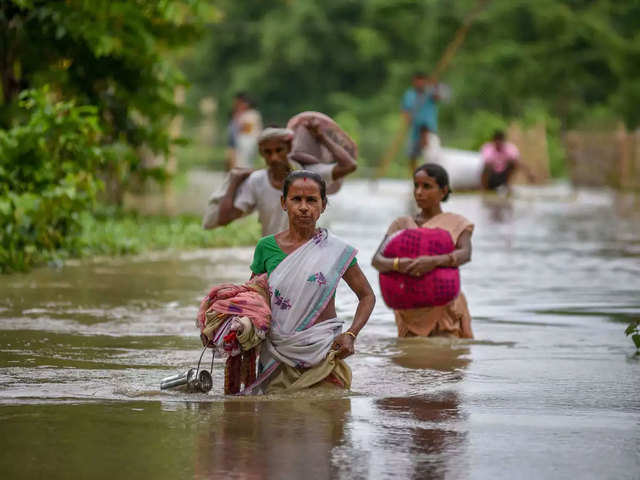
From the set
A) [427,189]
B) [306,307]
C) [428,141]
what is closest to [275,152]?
[427,189]

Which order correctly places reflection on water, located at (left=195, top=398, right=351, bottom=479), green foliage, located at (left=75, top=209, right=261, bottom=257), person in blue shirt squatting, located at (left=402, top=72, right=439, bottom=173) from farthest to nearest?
person in blue shirt squatting, located at (left=402, top=72, right=439, bottom=173) < green foliage, located at (left=75, top=209, right=261, bottom=257) < reflection on water, located at (left=195, top=398, right=351, bottom=479)

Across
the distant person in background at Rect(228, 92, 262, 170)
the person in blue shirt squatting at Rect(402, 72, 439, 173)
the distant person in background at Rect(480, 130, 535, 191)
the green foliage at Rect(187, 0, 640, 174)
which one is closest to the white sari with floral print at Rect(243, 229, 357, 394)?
A: the distant person in background at Rect(228, 92, 262, 170)

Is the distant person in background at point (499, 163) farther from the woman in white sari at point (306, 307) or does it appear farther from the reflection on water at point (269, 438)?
the reflection on water at point (269, 438)

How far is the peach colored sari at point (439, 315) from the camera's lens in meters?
9.27

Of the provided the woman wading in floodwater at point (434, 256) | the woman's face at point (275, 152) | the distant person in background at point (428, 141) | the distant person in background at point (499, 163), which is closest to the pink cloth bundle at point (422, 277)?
the woman wading in floodwater at point (434, 256)

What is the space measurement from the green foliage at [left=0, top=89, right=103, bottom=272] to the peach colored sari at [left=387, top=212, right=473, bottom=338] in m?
4.60

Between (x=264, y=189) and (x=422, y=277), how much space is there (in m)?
1.22

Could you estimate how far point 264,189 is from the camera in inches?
369

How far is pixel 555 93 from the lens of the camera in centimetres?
5112

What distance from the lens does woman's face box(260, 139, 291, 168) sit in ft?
30.2

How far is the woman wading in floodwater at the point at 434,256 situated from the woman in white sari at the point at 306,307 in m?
2.05

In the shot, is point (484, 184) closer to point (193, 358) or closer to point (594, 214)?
point (594, 214)

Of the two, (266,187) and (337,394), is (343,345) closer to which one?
(337,394)

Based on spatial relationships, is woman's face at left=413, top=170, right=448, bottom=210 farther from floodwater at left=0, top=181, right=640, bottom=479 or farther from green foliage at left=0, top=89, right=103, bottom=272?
green foliage at left=0, top=89, right=103, bottom=272
